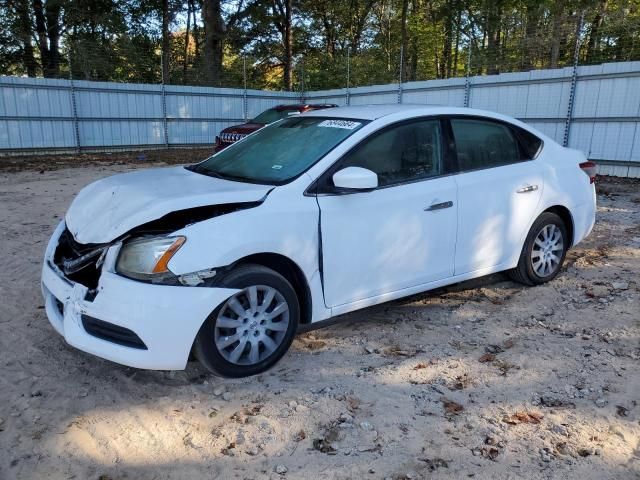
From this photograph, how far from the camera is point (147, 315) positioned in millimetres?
2793

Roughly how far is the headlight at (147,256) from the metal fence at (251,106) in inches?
425

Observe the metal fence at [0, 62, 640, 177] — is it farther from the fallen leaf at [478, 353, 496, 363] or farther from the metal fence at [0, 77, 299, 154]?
the fallen leaf at [478, 353, 496, 363]

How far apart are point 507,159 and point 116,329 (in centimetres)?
331

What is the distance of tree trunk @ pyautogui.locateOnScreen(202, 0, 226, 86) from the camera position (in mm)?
20558

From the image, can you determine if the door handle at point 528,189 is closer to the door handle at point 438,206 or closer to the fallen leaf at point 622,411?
the door handle at point 438,206

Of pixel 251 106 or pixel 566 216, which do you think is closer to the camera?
pixel 566 216

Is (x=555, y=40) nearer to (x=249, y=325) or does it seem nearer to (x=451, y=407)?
(x=451, y=407)

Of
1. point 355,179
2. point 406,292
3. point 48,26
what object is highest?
point 48,26

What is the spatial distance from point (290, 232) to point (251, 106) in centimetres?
1786

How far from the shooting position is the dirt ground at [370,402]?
8.18 feet

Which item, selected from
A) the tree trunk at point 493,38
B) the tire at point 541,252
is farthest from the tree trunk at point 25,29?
the tire at point 541,252

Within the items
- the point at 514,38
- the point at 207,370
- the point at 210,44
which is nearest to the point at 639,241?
the point at 207,370

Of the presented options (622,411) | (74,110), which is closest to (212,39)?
(74,110)

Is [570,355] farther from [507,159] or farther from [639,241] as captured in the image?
[639,241]
